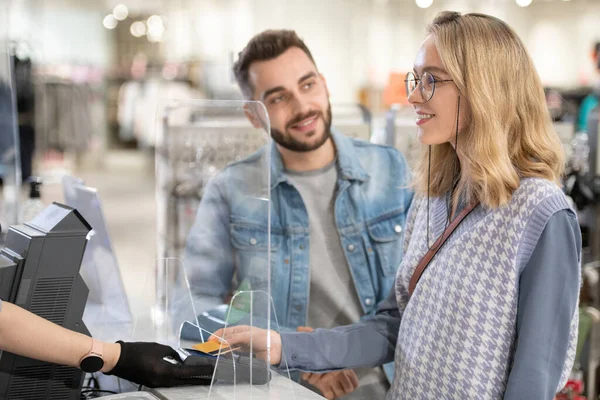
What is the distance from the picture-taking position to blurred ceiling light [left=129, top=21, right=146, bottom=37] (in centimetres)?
1327

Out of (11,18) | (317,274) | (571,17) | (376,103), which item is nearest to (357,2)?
(376,103)

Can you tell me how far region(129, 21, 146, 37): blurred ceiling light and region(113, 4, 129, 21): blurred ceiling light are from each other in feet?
0.73

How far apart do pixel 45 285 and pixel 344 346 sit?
718 mm

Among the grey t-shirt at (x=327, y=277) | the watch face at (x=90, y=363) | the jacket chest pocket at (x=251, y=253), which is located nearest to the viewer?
the watch face at (x=90, y=363)

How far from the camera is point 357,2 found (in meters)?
9.94

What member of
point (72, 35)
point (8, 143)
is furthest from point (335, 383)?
point (72, 35)

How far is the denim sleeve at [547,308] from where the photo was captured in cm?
146

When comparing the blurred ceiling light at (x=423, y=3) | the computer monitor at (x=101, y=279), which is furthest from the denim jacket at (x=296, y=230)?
the blurred ceiling light at (x=423, y=3)

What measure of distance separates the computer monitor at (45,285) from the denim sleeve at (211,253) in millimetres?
406

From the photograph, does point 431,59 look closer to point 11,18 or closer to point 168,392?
point 168,392

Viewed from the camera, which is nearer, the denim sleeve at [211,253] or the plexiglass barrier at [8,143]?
the denim sleeve at [211,253]

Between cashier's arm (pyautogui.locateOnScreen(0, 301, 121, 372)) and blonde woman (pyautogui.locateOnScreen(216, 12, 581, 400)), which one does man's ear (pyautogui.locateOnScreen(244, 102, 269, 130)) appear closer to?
blonde woman (pyautogui.locateOnScreen(216, 12, 581, 400))

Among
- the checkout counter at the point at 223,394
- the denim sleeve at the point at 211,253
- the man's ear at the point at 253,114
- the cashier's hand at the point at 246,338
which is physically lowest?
the checkout counter at the point at 223,394

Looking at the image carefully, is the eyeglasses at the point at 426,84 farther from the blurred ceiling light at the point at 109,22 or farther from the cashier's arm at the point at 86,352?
the blurred ceiling light at the point at 109,22
